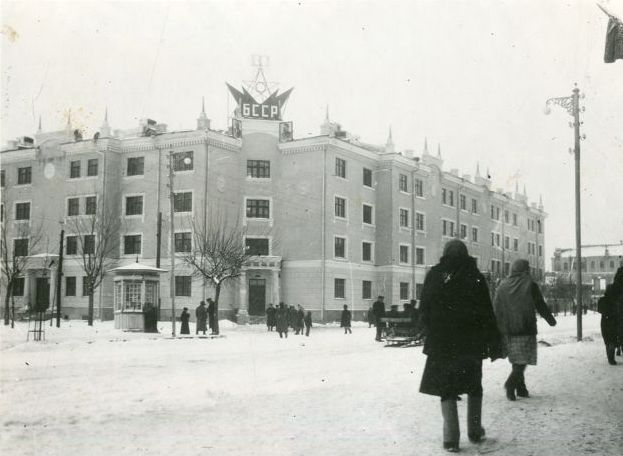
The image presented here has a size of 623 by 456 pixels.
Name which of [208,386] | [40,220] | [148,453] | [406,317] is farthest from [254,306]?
[148,453]

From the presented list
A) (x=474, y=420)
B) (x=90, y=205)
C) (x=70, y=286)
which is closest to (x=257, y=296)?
(x=90, y=205)

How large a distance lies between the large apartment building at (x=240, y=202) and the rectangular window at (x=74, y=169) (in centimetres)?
7

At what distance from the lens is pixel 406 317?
71.8 ft

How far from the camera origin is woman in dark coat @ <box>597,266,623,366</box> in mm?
12695

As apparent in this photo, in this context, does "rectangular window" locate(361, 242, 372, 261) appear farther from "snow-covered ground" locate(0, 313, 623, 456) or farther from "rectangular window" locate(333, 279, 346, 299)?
"snow-covered ground" locate(0, 313, 623, 456)

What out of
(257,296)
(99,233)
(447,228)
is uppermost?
(447,228)

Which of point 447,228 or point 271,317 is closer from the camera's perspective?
point 271,317

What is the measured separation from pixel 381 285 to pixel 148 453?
4373 centimetres

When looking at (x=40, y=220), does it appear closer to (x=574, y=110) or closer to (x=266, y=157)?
(x=266, y=157)

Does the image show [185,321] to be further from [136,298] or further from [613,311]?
[613,311]

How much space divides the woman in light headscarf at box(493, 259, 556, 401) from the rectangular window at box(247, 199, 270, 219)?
36.5 m

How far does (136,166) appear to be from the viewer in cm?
4519

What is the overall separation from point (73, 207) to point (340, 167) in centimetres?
1712

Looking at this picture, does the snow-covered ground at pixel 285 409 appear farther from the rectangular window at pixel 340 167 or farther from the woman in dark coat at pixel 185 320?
the rectangular window at pixel 340 167
